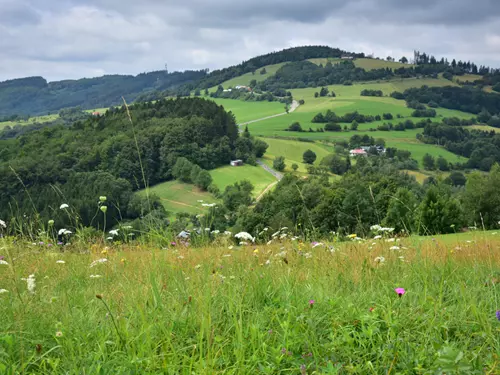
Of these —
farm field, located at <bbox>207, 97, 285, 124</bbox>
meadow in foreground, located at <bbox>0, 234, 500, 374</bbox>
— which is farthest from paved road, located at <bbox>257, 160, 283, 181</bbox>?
meadow in foreground, located at <bbox>0, 234, 500, 374</bbox>

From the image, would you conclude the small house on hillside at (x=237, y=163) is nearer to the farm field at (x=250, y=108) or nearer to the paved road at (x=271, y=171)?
the paved road at (x=271, y=171)

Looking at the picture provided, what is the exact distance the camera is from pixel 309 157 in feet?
329

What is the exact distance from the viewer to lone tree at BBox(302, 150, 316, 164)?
99812 millimetres

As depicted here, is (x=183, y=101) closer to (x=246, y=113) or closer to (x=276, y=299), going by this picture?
(x=246, y=113)

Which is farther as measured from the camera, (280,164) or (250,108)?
(250,108)

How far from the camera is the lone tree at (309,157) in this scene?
327 feet

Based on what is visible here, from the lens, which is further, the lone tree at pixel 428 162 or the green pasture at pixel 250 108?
the green pasture at pixel 250 108

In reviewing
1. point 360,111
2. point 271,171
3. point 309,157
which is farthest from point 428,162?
point 360,111

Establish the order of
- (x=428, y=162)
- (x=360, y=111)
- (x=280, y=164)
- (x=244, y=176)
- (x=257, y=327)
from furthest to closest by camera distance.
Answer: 1. (x=360, y=111)
2. (x=428, y=162)
3. (x=280, y=164)
4. (x=244, y=176)
5. (x=257, y=327)

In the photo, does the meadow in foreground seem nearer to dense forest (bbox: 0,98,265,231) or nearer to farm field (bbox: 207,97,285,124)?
dense forest (bbox: 0,98,265,231)

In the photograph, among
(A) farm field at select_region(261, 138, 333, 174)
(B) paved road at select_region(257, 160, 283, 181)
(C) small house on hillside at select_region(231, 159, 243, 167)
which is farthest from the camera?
(A) farm field at select_region(261, 138, 333, 174)

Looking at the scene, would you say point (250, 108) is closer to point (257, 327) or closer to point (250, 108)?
point (250, 108)

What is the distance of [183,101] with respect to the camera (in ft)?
397

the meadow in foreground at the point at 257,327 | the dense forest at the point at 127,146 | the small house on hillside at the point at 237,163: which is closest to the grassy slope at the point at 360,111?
the dense forest at the point at 127,146
